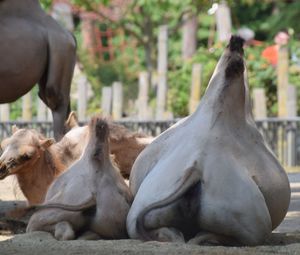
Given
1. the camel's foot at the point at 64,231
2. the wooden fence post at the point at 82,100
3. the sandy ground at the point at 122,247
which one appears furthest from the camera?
the wooden fence post at the point at 82,100

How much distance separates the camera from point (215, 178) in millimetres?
7156

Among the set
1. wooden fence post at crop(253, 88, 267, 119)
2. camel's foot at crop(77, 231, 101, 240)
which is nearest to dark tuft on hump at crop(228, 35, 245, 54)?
camel's foot at crop(77, 231, 101, 240)

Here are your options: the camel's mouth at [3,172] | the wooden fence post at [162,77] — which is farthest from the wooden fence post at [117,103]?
the camel's mouth at [3,172]

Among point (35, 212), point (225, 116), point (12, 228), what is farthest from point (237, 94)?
point (12, 228)

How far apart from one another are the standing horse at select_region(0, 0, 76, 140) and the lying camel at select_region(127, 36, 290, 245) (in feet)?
16.8

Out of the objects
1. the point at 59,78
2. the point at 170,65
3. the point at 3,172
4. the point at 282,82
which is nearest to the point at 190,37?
the point at 170,65

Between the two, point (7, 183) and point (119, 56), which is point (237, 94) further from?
point (119, 56)

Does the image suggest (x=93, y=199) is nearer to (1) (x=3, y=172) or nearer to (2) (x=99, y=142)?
(2) (x=99, y=142)

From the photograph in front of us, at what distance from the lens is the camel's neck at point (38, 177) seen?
9289 mm

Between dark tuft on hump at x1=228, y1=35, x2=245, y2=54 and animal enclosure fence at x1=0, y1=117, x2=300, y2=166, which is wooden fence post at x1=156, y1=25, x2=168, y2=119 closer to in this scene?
animal enclosure fence at x1=0, y1=117, x2=300, y2=166

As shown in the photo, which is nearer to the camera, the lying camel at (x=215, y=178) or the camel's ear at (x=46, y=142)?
the lying camel at (x=215, y=178)

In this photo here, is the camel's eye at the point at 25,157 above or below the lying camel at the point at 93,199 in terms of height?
above

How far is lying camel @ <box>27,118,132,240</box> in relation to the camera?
24.7 feet

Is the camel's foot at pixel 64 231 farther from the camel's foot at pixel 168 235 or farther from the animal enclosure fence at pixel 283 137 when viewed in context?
the animal enclosure fence at pixel 283 137
